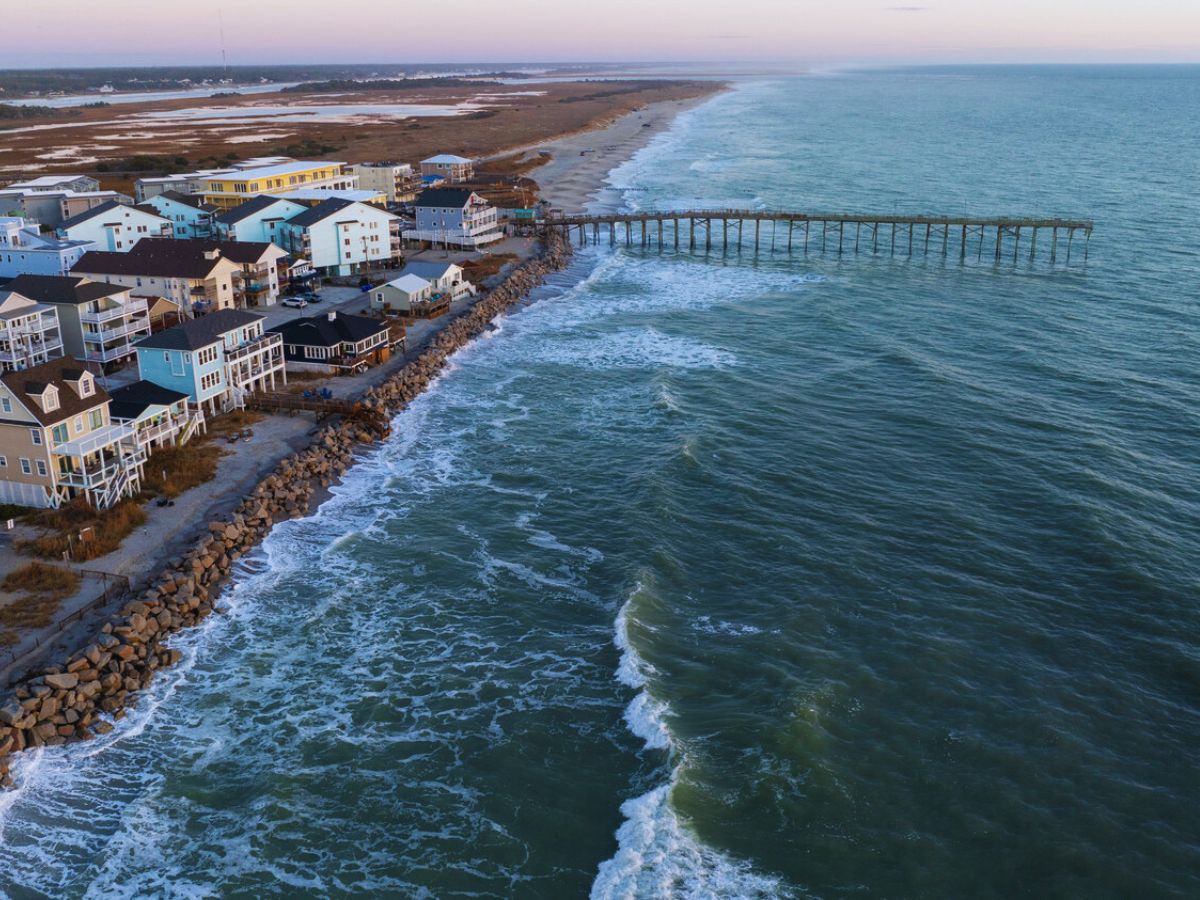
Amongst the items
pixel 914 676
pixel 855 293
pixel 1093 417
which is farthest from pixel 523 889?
pixel 855 293

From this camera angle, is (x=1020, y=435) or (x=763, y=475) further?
(x=1020, y=435)

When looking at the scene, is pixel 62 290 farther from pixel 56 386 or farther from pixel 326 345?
pixel 56 386

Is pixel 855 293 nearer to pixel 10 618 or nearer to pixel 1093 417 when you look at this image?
pixel 1093 417

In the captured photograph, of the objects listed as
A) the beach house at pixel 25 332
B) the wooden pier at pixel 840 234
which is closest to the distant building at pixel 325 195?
the wooden pier at pixel 840 234

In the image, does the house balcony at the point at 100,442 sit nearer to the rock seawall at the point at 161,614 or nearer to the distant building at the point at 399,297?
the rock seawall at the point at 161,614

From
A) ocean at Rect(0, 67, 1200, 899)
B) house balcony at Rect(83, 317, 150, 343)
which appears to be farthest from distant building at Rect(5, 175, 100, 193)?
ocean at Rect(0, 67, 1200, 899)
